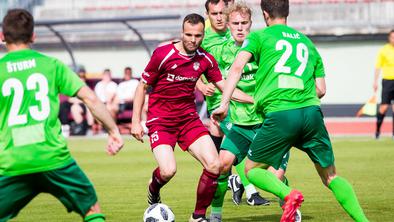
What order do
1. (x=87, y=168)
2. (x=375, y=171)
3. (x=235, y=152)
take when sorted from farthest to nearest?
(x=87, y=168)
(x=375, y=171)
(x=235, y=152)

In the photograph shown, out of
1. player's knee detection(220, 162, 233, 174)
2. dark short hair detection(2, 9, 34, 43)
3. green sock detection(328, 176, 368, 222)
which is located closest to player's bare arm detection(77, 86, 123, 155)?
dark short hair detection(2, 9, 34, 43)

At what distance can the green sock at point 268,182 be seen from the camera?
9031 mm

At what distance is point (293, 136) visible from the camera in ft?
29.3

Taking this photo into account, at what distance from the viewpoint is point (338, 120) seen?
3350cm

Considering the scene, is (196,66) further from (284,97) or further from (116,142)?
(116,142)

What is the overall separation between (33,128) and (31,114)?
0.11 meters

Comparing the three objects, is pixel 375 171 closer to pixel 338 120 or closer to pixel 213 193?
pixel 213 193

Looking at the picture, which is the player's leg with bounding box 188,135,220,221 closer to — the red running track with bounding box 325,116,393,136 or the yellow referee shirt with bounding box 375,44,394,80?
the yellow referee shirt with bounding box 375,44,394,80

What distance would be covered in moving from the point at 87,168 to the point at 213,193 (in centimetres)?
816

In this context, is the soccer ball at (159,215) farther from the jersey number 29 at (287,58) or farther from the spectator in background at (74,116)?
the spectator in background at (74,116)

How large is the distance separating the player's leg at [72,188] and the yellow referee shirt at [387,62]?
53.0ft

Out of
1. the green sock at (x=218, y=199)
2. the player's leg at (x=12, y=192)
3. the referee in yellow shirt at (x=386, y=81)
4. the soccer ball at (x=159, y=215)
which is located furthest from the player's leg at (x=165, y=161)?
the referee in yellow shirt at (x=386, y=81)

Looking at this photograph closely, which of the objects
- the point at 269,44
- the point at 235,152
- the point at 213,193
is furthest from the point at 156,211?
the point at 269,44

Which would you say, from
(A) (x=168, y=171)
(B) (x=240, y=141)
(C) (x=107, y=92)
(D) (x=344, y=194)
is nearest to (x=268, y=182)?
(D) (x=344, y=194)
